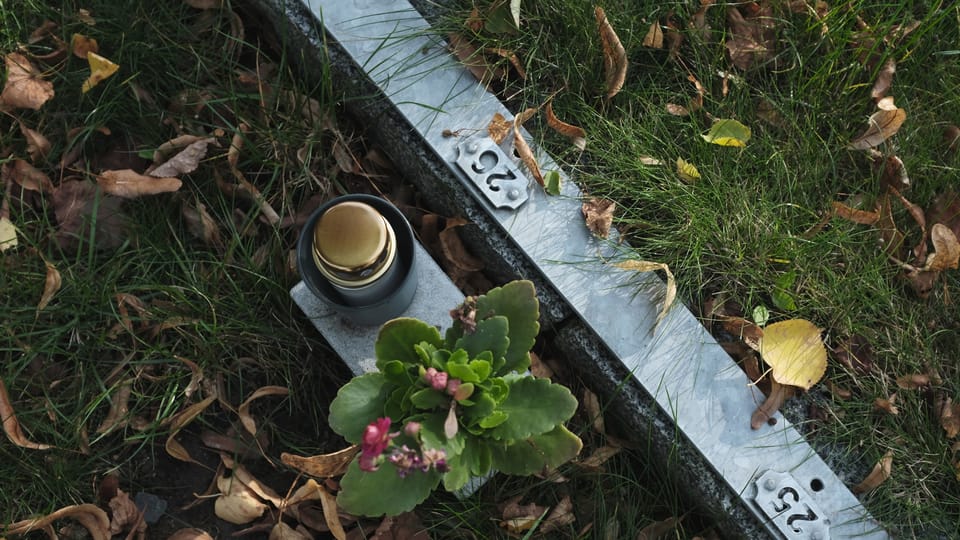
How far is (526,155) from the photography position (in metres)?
2.20

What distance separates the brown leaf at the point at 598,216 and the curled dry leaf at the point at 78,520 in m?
1.44

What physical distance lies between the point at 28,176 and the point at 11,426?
722mm

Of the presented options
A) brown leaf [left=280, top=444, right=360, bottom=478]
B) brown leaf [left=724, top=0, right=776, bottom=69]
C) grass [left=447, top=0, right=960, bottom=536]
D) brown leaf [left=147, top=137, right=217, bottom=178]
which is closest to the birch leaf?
grass [left=447, top=0, right=960, bottom=536]

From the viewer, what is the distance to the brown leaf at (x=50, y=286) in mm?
2285

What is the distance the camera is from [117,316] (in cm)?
227

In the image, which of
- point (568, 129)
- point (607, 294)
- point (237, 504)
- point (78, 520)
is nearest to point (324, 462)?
point (237, 504)

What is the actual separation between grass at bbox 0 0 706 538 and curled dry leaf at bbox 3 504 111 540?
0.04 m

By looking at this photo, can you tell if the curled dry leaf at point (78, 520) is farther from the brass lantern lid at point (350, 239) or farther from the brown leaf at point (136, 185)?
the brass lantern lid at point (350, 239)

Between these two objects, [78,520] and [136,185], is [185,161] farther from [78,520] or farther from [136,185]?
[78,520]

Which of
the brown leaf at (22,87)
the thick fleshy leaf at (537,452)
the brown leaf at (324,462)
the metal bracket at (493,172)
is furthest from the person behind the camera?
the brown leaf at (22,87)

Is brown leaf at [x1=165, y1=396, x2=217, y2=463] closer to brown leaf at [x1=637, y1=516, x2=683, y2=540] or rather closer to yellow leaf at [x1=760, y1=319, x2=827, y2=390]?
brown leaf at [x1=637, y1=516, x2=683, y2=540]

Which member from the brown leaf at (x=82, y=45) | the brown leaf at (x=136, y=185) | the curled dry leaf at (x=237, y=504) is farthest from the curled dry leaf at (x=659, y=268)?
the brown leaf at (x=82, y=45)

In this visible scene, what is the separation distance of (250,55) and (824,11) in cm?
171

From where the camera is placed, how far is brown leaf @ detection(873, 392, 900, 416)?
2109mm
